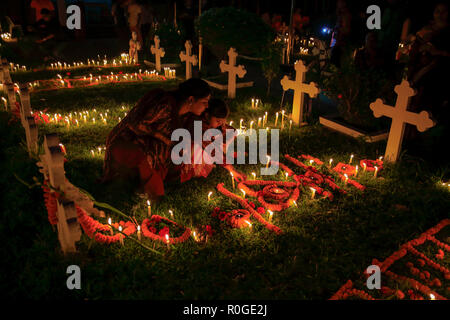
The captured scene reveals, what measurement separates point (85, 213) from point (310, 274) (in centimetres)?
235

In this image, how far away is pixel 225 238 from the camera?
424 centimetres

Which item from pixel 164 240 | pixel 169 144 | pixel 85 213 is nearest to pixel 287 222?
pixel 164 240

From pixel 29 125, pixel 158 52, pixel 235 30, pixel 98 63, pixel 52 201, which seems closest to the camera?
pixel 52 201

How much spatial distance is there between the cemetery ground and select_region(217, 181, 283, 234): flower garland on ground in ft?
0.24

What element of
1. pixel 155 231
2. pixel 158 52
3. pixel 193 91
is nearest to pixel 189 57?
pixel 158 52

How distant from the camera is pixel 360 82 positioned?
704cm

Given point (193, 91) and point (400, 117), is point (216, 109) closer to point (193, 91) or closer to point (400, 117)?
point (193, 91)

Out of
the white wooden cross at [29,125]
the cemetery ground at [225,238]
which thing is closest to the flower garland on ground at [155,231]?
the cemetery ground at [225,238]

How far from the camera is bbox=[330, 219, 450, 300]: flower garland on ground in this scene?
11.3 ft

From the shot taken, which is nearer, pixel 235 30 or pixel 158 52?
pixel 235 30

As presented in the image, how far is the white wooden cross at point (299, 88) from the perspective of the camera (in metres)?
7.23

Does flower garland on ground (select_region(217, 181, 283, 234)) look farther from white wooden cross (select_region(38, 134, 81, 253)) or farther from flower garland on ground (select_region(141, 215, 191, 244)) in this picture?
white wooden cross (select_region(38, 134, 81, 253))

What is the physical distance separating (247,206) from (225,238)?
680 mm

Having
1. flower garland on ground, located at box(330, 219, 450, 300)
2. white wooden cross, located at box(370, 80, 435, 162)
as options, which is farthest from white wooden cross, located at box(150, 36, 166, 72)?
flower garland on ground, located at box(330, 219, 450, 300)
